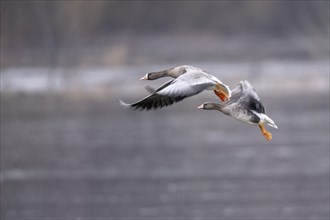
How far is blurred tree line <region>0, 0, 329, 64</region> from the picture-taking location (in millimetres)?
19031

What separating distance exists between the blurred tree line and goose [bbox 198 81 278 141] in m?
10.2

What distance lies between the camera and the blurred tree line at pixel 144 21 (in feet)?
62.4

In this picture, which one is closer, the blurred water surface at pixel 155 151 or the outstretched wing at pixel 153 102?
the outstretched wing at pixel 153 102

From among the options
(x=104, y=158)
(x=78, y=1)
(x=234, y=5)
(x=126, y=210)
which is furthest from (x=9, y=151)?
(x=234, y=5)

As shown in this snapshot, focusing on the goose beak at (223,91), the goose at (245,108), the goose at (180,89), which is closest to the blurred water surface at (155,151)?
the goose at (245,108)

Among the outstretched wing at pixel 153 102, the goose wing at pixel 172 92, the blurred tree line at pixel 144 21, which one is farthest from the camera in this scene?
the blurred tree line at pixel 144 21

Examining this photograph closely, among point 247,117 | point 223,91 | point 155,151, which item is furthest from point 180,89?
point 155,151

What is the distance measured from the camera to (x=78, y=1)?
18.8 metres

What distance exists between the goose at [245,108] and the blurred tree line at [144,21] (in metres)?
10.2

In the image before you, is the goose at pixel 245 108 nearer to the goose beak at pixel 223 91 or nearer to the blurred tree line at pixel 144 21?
the goose beak at pixel 223 91

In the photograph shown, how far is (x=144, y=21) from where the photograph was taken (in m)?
19.2

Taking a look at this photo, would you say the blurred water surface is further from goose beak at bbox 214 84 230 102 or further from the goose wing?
the goose wing

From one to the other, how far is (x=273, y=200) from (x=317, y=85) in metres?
5.75

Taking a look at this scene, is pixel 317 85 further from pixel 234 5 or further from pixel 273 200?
pixel 273 200
